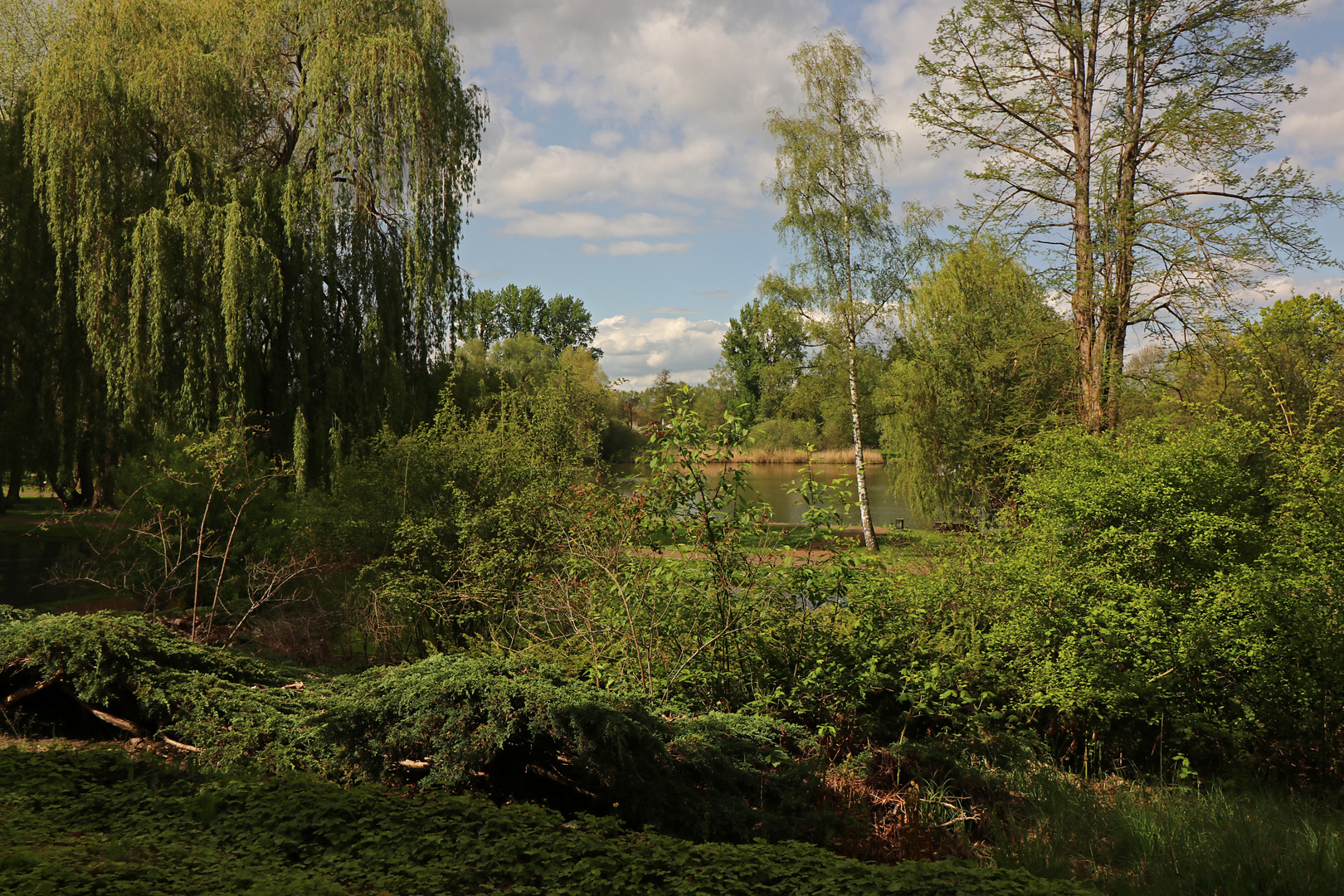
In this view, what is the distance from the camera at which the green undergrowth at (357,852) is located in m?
3.50

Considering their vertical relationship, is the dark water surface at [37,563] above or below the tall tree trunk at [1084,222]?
below

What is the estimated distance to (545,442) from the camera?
11.5 m

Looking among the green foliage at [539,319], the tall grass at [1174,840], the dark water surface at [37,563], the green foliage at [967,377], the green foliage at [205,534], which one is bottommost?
the tall grass at [1174,840]

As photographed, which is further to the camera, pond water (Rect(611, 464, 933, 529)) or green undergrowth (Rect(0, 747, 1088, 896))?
pond water (Rect(611, 464, 933, 529))

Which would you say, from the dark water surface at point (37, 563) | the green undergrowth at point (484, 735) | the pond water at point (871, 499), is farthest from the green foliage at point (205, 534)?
the pond water at point (871, 499)

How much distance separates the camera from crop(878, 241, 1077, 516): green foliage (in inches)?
629

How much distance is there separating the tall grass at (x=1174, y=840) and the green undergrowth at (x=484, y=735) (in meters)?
1.39

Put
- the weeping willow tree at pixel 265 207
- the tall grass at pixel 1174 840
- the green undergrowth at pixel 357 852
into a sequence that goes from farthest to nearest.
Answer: the weeping willow tree at pixel 265 207, the tall grass at pixel 1174 840, the green undergrowth at pixel 357 852

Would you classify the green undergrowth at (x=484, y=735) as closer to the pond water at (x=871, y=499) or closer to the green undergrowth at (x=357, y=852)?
the green undergrowth at (x=357, y=852)

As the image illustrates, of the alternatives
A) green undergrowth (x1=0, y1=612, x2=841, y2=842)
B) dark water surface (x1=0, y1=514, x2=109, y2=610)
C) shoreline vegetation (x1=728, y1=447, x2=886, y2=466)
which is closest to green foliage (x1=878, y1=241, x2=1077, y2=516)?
green undergrowth (x1=0, y1=612, x2=841, y2=842)

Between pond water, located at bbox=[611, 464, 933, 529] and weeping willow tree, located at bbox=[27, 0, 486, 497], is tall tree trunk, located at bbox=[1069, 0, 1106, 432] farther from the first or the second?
weeping willow tree, located at bbox=[27, 0, 486, 497]

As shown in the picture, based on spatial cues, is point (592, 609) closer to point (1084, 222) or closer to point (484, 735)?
point (484, 735)

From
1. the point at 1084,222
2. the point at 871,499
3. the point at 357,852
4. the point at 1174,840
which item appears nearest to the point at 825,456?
the point at 871,499

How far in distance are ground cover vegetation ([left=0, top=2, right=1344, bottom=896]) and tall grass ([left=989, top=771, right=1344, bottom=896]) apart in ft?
0.12
